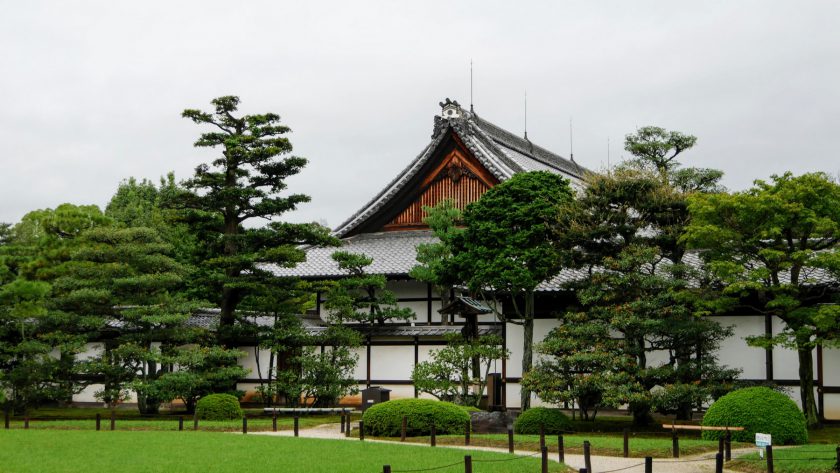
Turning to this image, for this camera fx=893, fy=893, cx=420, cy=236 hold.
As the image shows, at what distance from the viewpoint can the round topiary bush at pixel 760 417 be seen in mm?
20953

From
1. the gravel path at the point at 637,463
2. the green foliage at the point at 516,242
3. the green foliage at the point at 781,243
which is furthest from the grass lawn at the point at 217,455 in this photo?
the green foliage at the point at 781,243

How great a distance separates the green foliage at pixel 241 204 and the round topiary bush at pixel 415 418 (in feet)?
29.8

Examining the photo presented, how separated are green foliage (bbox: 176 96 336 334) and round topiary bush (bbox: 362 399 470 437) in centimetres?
909

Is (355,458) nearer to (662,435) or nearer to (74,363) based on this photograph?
(662,435)

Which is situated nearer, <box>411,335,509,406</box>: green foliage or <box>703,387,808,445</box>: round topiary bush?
<box>703,387,808,445</box>: round topiary bush

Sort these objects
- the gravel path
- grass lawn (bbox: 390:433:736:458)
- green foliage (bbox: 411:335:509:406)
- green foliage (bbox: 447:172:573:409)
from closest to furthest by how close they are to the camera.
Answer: the gravel path, grass lawn (bbox: 390:433:736:458), green foliage (bbox: 447:172:573:409), green foliage (bbox: 411:335:509:406)

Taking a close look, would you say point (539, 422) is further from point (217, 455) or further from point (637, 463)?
point (217, 455)

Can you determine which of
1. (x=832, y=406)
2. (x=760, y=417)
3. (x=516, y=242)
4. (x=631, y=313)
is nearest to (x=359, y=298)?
(x=516, y=242)

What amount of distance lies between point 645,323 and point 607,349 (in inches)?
57.3

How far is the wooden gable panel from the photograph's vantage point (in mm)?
39375

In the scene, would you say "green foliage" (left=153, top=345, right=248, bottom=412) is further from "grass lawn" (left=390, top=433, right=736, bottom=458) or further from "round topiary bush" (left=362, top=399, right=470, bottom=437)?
"grass lawn" (left=390, top=433, right=736, bottom=458)

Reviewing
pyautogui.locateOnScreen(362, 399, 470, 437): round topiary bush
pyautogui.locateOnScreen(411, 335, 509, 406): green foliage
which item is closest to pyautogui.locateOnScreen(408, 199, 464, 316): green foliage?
pyautogui.locateOnScreen(411, 335, 509, 406): green foliage

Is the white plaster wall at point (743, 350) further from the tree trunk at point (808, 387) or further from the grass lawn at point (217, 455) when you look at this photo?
the grass lawn at point (217, 455)

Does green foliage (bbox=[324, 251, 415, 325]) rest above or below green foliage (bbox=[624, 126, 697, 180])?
below
